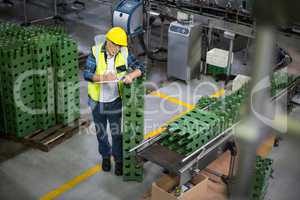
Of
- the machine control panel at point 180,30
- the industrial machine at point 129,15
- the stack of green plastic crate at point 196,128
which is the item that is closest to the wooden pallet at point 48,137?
the stack of green plastic crate at point 196,128

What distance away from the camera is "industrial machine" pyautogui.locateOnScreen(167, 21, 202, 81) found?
23.8ft

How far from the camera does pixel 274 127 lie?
61cm

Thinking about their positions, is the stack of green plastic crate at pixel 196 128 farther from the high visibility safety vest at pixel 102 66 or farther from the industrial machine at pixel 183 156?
the high visibility safety vest at pixel 102 66

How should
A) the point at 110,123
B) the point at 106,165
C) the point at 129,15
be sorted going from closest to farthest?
the point at 110,123 → the point at 106,165 → the point at 129,15

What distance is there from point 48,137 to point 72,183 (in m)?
0.92

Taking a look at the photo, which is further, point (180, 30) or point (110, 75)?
point (180, 30)

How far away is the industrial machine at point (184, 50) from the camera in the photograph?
725 cm

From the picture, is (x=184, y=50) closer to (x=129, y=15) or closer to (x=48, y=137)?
(x=129, y=15)

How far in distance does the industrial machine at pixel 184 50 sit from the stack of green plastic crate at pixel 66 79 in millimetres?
2311

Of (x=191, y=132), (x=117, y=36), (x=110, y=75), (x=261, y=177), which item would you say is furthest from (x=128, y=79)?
(x=261, y=177)

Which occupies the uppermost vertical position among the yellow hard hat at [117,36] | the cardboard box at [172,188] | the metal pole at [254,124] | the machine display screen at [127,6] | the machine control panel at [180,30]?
the metal pole at [254,124]

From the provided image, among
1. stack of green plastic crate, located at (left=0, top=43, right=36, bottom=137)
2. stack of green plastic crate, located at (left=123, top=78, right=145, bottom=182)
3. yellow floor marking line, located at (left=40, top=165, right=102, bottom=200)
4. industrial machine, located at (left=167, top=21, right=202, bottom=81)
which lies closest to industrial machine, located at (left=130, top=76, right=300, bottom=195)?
stack of green plastic crate, located at (left=123, top=78, right=145, bottom=182)

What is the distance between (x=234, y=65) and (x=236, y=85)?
2267 millimetres

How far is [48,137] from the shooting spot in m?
5.59
